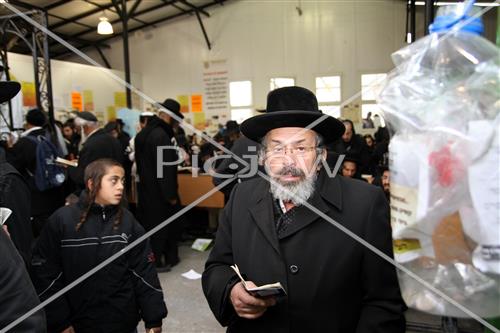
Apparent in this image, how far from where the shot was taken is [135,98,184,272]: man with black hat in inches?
168

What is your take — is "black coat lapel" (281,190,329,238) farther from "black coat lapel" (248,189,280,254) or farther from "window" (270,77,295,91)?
"window" (270,77,295,91)

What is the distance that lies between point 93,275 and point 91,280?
1.1 inches

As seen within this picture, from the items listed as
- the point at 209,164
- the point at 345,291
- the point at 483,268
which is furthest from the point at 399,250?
the point at 209,164

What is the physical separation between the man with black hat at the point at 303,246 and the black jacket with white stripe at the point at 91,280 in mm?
655

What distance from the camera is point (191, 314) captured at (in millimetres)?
3471

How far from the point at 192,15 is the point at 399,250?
41.0ft

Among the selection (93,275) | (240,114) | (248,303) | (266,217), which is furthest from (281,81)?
(248,303)

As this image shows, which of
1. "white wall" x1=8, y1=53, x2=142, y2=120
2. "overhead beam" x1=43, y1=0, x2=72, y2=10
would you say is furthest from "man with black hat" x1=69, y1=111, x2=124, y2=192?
"overhead beam" x1=43, y1=0, x2=72, y2=10

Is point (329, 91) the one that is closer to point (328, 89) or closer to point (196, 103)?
point (328, 89)

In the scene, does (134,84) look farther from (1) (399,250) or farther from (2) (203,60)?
(1) (399,250)

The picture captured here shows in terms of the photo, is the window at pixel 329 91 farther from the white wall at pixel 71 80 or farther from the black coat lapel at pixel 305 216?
the black coat lapel at pixel 305 216

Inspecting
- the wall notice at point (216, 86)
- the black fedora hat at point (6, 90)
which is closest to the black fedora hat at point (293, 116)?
the black fedora hat at point (6, 90)

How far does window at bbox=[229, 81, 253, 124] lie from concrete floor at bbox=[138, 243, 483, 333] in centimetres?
759

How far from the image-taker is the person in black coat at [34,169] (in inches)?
156
